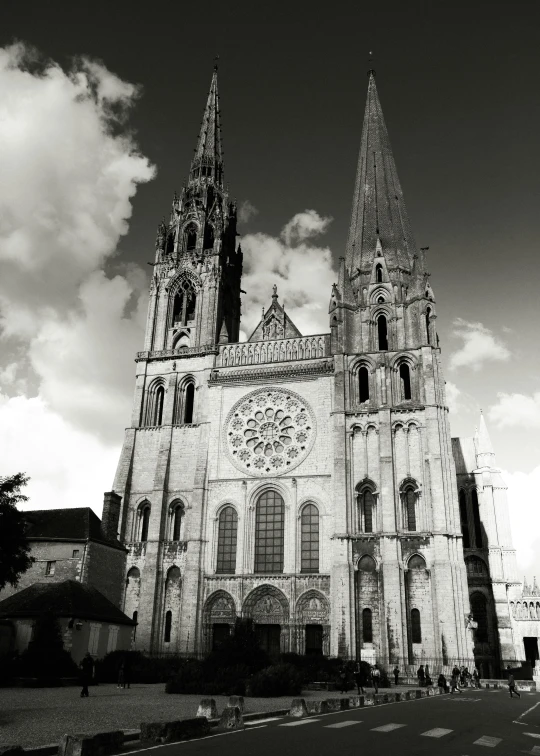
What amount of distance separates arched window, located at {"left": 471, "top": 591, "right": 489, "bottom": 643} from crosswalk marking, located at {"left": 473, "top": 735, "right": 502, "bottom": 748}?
3558 cm

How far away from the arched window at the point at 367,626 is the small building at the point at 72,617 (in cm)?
1156

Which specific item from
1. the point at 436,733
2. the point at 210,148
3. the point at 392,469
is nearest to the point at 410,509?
the point at 392,469

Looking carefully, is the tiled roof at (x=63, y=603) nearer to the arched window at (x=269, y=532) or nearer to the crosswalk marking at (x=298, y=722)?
the arched window at (x=269, y=532)

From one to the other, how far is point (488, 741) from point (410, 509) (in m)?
24.5

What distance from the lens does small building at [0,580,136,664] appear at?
26.8 m

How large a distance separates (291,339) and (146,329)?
10.4 metres

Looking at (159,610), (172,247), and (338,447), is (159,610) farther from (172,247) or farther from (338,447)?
(172,247)

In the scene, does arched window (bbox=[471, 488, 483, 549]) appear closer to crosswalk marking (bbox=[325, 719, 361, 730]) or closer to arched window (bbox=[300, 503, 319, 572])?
arched window (bbox=[300, 503, 319, 572])

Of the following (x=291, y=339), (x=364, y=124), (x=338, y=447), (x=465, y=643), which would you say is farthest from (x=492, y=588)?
(x=364, y=124)

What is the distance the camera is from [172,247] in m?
47.2

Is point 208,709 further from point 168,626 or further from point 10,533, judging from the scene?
point 168,626

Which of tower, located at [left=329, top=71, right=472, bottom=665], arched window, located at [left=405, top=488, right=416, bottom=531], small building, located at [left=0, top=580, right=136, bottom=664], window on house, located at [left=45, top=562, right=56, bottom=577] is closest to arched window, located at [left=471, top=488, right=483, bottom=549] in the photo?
tower, located at [left=329, top=71, right=472, bottom=665]


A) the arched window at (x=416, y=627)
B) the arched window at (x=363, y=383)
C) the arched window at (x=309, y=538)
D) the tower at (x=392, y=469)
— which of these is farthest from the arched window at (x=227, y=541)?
the arched window at (x=363, y=383)

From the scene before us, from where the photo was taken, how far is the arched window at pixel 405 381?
37.9 meters
